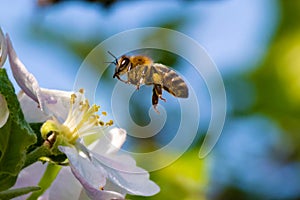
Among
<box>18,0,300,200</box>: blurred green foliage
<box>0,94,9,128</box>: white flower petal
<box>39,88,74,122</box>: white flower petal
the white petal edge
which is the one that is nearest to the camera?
<box>0,94,9,128</box>: white flower petal

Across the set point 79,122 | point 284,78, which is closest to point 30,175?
point 79,122

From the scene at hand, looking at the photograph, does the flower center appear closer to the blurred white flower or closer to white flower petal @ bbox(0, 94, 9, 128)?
the blurred white flower

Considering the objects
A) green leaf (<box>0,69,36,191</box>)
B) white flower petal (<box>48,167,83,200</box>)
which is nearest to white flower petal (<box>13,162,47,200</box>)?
white flower petal (<box>48,167,83,200</box>)

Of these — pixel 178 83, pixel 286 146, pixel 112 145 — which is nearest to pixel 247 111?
pixel 286 146

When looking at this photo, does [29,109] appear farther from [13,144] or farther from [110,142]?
[110,142]

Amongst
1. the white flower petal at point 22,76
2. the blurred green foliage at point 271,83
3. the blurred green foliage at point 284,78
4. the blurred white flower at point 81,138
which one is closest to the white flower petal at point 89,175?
the blurred white flower at point 81,138

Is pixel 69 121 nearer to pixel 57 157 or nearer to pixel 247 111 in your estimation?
pixel 57 157
